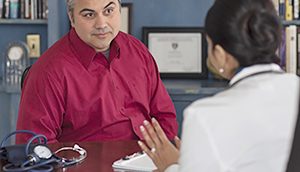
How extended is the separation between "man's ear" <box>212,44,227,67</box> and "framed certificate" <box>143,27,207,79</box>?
2185mm

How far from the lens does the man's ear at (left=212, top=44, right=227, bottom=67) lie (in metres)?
1.37

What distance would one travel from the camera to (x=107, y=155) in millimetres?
1951

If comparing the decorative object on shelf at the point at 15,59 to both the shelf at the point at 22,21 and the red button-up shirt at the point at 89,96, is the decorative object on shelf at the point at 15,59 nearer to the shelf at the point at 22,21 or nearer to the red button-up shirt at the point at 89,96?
the shelf at the point at 22,21

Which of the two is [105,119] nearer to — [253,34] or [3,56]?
[253,34]

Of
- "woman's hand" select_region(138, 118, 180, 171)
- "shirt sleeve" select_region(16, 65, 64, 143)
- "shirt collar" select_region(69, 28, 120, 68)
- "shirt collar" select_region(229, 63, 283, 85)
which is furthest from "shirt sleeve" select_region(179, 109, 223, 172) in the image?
"shirt collar" select_region(69, 28, 120, 68)

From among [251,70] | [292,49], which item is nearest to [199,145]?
[251,70]

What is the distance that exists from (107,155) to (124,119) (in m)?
0.44

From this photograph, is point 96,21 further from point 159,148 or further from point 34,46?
point 34,46

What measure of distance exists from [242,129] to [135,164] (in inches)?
24.3

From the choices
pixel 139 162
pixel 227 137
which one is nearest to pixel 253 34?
pixel 227 137

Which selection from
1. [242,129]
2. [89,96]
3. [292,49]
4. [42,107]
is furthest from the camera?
[292,49]

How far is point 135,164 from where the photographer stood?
1.82 m

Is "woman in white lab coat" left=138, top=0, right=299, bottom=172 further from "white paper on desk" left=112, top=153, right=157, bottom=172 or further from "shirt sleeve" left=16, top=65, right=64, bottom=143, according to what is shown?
"shirt sleeve" left=16, top=65, right=64, bottom=143

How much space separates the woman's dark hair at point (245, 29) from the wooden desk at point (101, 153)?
24.7 inches
